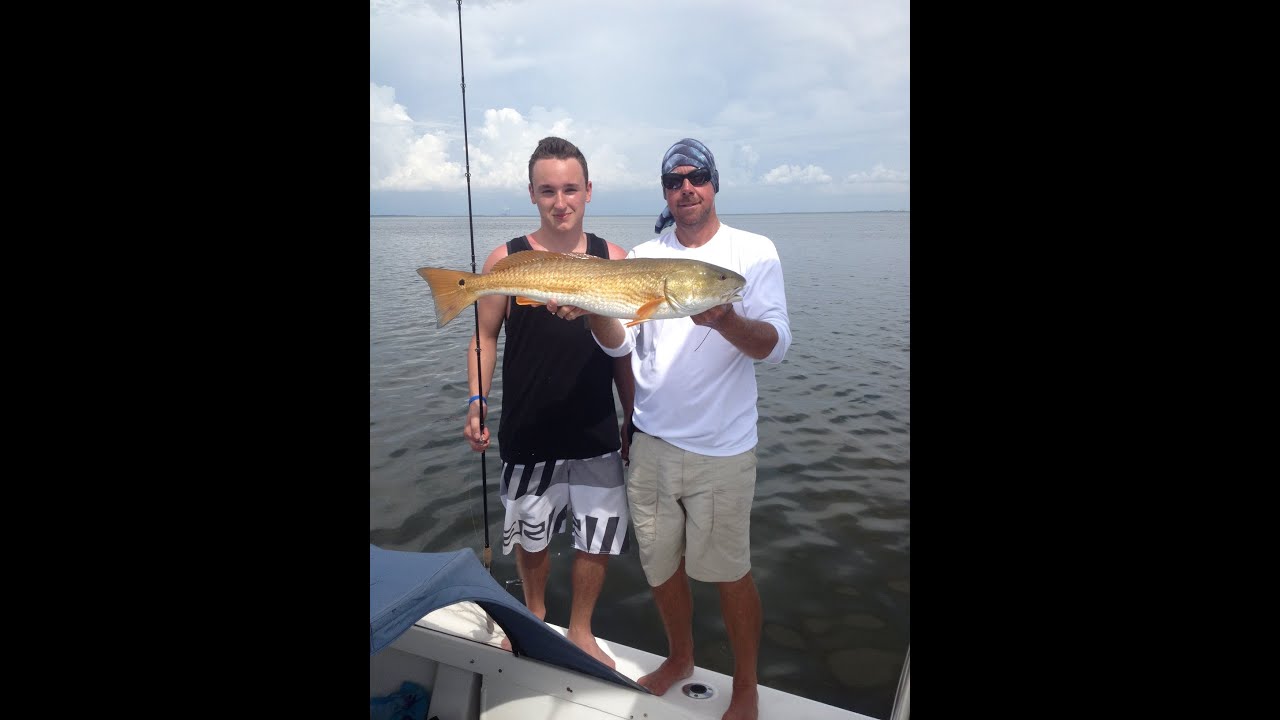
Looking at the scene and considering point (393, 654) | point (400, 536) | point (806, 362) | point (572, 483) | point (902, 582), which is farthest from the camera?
point (806, 362)

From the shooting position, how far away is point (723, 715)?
302cm

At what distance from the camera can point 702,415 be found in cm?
300

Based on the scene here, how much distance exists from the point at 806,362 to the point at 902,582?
24.1 feet

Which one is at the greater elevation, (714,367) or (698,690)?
(714,367)

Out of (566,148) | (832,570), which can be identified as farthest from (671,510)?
(832,570)

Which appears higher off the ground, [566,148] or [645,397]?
[566,148]

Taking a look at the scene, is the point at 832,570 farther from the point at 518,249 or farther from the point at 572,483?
the point at 518,249

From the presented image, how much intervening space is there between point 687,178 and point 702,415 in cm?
112

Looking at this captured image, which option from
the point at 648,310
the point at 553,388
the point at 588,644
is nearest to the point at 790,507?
the point at 588,644

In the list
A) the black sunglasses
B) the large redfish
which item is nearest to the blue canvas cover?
the large redfish

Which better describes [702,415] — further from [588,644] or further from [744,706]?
[588,644]

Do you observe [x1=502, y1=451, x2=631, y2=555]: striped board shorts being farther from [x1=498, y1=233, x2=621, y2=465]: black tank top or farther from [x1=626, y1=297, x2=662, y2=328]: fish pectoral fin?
[x1=626, y1=297, x2=662, y2=328]: fish pectoral fin

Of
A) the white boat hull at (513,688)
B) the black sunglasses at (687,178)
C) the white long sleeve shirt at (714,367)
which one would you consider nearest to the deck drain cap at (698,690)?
the white boat hull at (513,688)

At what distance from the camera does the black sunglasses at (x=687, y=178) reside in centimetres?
299
